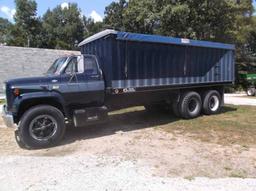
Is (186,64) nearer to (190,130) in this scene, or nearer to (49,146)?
(190,130)

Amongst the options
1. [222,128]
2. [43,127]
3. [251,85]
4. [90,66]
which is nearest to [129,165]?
[43,127]

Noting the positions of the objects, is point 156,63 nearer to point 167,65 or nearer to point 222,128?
point 167,65

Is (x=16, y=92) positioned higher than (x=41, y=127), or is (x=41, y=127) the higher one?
(x=16, y=92)

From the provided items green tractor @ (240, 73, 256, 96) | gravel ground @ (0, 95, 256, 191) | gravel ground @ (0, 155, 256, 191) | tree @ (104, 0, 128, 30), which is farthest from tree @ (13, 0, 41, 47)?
gravel ground @ (0, 155, 256, 191)

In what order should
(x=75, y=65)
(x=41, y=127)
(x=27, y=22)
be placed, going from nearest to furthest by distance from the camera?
(x=41, y=127) → (x=75, y=65) → (x=27, y=22)

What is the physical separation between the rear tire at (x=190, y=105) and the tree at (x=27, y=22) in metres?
39.0

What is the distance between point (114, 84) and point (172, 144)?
2460 millimetres

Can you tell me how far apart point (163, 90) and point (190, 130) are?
1781 mm

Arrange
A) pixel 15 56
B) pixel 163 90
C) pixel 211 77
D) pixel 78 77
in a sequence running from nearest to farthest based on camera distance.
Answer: pixel 78 77
pixel 163 90
pixel 211 77
pixel 15 56

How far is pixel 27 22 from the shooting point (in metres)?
48.9

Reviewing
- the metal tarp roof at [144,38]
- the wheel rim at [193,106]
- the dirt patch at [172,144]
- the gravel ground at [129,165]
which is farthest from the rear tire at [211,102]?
the gravel ground at [129,165]

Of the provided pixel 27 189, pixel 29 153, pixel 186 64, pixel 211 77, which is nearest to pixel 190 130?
pixel 186 64

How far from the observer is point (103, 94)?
9.05 m

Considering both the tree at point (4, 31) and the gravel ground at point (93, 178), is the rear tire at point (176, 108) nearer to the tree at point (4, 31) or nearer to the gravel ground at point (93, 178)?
the gravel ground at point (93, 178)
